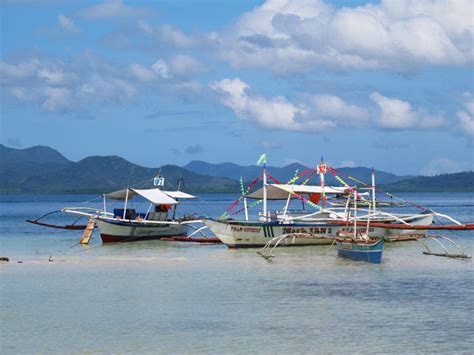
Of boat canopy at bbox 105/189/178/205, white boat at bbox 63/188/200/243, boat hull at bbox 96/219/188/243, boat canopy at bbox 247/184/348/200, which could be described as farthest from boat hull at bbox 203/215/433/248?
boat hull at bbox 96/219/188/243

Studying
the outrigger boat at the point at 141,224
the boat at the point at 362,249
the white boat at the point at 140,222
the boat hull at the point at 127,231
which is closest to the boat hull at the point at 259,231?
the outrigger boat at the point at 141,224

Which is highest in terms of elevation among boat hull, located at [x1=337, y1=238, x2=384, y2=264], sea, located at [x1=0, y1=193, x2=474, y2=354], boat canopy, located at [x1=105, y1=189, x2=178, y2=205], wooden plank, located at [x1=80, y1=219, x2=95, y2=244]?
boat canopy, located at [x1=105, y1=189, x2=178, y2=205]

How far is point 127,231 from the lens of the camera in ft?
173

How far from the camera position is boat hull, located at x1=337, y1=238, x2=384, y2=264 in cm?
3872

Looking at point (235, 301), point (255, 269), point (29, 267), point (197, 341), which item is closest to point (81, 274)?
point (29, 267)

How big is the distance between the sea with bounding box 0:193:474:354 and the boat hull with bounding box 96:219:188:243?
681 centimetres

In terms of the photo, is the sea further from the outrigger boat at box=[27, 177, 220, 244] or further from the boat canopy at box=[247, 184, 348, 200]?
the boat canopy at box=[247, 184, 348, 200]

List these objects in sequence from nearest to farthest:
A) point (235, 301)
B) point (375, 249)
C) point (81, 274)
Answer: point (235, 301), point (81, 274), point (375, 249)

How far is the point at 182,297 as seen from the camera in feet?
96.9

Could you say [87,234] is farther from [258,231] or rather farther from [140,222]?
[258,231]

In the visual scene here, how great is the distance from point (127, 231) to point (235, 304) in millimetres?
25515

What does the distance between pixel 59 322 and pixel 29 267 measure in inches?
572

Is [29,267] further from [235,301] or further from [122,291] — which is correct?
[235,301]

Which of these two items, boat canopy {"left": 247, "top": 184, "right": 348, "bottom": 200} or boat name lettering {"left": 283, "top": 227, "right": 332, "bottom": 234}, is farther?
boat canopy {"left": 247, "top": 184, "right": 348, "bottom": 200}
